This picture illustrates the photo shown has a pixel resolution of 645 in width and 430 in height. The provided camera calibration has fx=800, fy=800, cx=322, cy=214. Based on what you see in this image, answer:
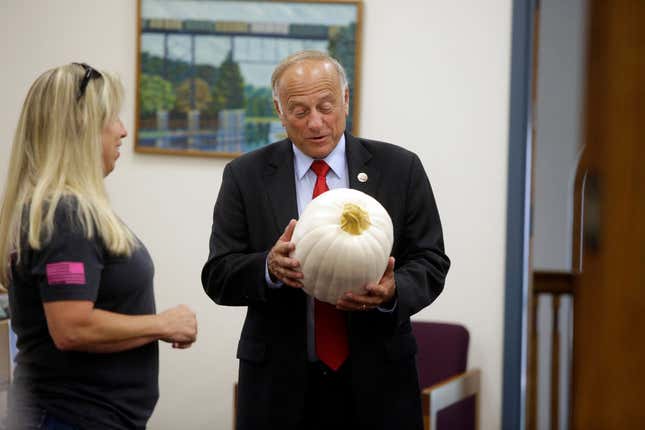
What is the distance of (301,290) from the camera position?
196 cm

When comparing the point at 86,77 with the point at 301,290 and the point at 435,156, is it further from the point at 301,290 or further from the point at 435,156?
the point at 435,156

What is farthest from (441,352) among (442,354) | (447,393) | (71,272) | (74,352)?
(71,272)

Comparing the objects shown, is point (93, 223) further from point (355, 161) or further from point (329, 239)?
point (355, 161)

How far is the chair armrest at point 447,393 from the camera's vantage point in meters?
3.13

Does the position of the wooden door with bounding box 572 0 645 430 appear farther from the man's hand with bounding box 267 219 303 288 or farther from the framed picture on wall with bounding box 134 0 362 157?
the framed picture on wall with bounding box 134 0 362 157

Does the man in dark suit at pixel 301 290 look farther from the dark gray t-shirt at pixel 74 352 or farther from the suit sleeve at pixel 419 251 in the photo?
the dark gray t-shirt at pixel 74 352

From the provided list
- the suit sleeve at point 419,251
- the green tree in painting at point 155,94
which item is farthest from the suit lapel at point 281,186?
the green tree in painting at point 155,94

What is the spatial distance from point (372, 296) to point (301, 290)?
27cm

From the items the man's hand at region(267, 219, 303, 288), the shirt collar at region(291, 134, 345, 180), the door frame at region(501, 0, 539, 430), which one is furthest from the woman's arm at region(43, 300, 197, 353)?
the door frame at region(501, 0, 539, 430)

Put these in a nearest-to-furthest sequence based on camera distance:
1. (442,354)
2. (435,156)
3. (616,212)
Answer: (616,212) < (442,354) < (435,156)

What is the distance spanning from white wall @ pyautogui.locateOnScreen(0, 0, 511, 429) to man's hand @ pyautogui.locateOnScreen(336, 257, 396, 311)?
6.65 feet

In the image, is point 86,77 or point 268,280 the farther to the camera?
point 268,280

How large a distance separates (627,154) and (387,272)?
1.41 metres

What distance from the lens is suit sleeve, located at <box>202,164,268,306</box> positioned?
186 centimetres
